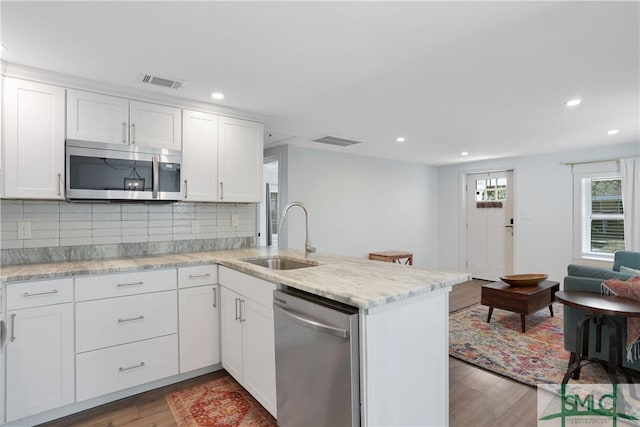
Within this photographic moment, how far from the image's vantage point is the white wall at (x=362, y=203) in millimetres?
4949

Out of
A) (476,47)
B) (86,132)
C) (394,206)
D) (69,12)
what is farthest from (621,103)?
(86,132)

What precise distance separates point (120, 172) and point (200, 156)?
0.65 metres

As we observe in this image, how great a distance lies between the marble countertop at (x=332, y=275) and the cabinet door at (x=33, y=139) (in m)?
0.55

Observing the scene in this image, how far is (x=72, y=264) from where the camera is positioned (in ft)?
7.86

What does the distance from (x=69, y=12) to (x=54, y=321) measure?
1.75 meters

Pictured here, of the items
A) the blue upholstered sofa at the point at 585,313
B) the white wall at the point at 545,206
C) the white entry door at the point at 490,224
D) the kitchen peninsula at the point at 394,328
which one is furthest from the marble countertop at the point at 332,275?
the white entry door at the point at 490,224

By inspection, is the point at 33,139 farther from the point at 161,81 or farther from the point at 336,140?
the point at 336,140

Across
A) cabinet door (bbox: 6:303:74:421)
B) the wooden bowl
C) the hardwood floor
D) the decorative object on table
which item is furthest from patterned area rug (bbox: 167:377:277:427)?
the wooden bowl

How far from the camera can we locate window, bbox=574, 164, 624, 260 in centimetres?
479

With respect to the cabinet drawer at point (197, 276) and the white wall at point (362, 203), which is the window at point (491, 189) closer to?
the white wall at point (362, 203)

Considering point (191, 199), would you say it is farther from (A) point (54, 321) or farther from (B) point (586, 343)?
(B) point (586, 343)

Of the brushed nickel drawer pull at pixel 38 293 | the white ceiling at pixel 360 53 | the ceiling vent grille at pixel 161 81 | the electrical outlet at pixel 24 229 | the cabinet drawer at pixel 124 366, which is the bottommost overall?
the cabinet drawer at pixel 124 366

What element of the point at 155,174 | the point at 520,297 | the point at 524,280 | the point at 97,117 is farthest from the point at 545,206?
the point at 97,117

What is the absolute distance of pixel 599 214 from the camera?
4.95 m
